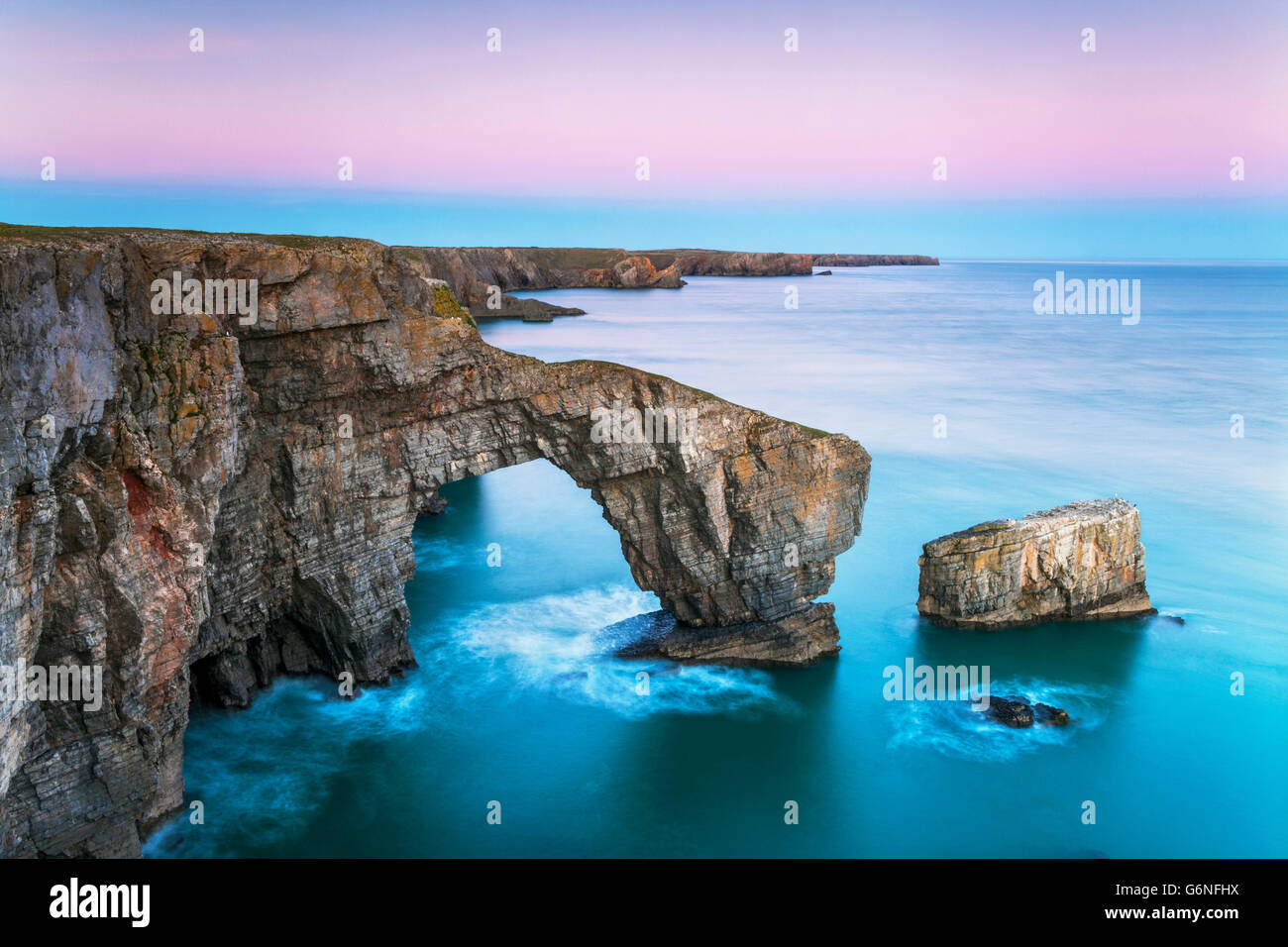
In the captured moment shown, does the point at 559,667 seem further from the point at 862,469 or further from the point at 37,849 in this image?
the point at 37,849

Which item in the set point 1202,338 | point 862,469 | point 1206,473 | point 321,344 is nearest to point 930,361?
point 1202,338

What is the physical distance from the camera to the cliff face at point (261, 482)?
22.1m

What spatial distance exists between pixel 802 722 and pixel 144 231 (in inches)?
1052

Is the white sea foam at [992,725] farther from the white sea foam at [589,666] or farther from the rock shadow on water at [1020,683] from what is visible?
the white sea foam at [589,666]

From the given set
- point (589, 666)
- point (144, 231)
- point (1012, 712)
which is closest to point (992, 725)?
point (1012, 712)

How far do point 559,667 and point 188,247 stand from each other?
2093cm

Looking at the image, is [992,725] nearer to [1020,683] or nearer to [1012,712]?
[1012,712]

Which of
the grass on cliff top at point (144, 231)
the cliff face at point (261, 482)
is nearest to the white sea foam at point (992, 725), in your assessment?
the cliff face at point (261, 482)

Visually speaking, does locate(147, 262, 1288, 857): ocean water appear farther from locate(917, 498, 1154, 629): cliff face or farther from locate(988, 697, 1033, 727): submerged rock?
locate(917, 498, 1154, 629): cliff face

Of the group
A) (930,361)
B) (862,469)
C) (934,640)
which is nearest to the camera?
(862,469)

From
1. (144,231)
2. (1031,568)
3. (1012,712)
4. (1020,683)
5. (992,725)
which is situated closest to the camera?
(144,231)

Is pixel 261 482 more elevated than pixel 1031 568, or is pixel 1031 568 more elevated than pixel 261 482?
pixel 261 482

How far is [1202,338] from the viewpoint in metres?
127

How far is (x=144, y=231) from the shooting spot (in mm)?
28203
